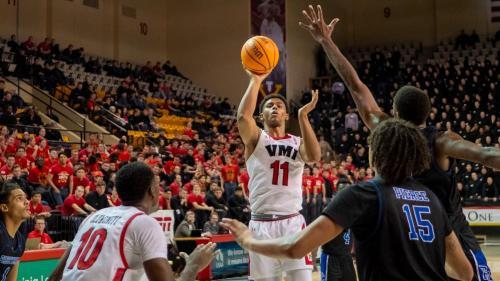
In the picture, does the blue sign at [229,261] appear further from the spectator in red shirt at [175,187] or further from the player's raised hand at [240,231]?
the player's raised hand at [240,231]

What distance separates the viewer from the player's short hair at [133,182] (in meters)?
3.78

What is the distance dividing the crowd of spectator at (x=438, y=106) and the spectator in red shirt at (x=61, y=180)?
9.85 metres

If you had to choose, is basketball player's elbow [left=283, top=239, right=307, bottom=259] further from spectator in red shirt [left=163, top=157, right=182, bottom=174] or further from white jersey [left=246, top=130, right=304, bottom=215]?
spectator in red shirt [left=163, top=157, right=182, bottom=174]

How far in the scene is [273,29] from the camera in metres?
28.7

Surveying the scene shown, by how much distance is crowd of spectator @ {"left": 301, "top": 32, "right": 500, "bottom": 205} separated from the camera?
71.0ft

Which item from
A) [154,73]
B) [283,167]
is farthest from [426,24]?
[283,167]

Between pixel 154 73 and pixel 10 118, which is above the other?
pixel 154 73

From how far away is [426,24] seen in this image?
112 feet

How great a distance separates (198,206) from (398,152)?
12.9 meters

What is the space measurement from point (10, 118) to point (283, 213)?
563 inches

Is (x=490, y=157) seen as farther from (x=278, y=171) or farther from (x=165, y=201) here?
(x=165, y=201)

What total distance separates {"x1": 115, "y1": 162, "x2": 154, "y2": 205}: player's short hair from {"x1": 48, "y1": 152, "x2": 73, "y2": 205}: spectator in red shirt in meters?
10.6

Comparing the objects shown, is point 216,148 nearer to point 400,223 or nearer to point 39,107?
point 39,107

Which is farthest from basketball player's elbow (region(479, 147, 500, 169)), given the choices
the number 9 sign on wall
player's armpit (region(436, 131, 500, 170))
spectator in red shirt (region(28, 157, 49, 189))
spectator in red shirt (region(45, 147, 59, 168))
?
the number 9 sign on wall
